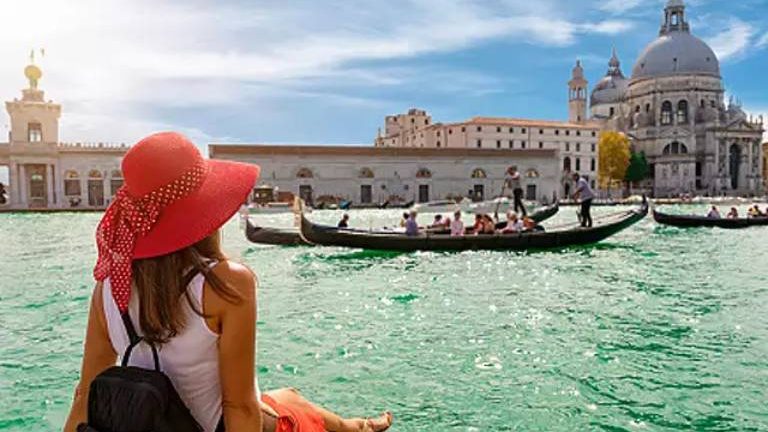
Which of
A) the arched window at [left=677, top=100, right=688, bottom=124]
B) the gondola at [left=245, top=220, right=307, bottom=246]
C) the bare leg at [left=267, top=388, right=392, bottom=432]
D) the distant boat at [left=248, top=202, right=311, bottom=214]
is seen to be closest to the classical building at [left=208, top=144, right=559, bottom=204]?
the distant boat at [left=248, top=202, right=311, bottom=214]

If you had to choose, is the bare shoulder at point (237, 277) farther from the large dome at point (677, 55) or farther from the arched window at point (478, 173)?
the large dome at point (677, 55)

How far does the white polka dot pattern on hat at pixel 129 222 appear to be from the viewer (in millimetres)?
1527

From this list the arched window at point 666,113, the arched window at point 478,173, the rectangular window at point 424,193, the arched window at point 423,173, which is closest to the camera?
the arched window at point 423,173

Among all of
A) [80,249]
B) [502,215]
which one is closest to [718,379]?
[80,249]

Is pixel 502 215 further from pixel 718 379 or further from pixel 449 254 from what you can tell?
pixel 718 379

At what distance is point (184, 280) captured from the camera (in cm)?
153

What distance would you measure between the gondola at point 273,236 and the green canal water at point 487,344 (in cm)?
453

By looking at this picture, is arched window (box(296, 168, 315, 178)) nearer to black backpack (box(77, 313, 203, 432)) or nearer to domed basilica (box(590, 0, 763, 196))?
domed basilica (box(590, 0, 763, 196))

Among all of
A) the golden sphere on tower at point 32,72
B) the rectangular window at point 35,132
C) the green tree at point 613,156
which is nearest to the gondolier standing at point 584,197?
the rectangular window at point 35,132

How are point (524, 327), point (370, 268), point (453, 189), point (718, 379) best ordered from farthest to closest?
1. point (453, 189)
2. point (370, 268)
3. point (524, 327)
4. point (718, 379)

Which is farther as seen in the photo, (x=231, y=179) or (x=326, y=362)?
(x=326, y=362)

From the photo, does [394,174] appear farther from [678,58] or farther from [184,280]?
[184,280]

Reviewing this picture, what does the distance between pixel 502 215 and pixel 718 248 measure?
1921 centimetres

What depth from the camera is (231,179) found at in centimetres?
164
